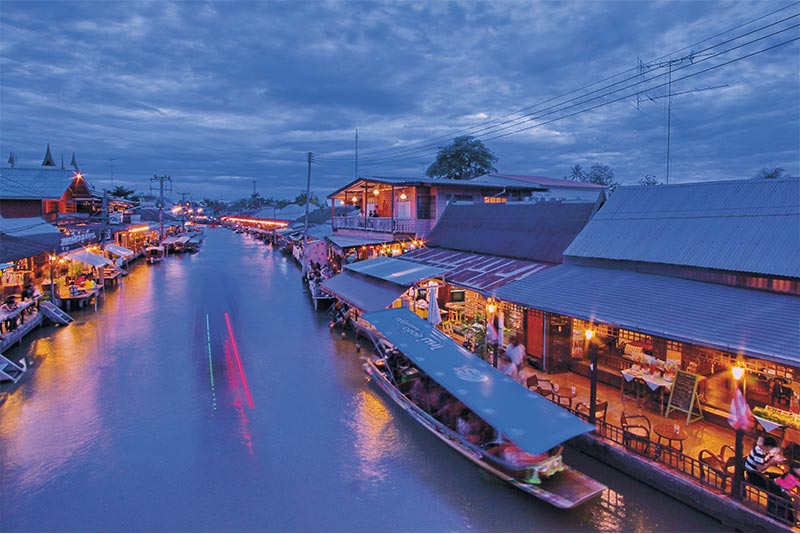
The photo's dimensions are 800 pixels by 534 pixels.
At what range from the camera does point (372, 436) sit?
1199 centimetres

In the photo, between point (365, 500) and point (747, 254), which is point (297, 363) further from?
point (747, 254)

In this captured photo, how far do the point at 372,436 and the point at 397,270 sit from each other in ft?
33.3

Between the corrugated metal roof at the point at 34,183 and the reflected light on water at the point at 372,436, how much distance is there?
31945 mm

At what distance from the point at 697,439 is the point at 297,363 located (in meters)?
13.2

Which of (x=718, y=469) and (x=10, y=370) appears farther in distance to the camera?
(x=10, y=370)

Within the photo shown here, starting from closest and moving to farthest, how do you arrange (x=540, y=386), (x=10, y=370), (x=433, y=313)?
(x=540, y=386) < (x=10, y=370) < (x=433, y=313)

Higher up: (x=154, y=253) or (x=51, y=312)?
(x=154, y=253)

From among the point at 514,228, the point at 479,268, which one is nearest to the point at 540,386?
the point at 479,268

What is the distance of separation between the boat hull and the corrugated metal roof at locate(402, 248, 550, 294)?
210 inches

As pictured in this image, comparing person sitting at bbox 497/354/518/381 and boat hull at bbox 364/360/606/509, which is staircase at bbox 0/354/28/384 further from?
person sitting at bbox 497/354/518/381

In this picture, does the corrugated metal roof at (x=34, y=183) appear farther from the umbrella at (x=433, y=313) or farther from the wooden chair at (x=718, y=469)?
the wooden chair at (x=718, y=469)

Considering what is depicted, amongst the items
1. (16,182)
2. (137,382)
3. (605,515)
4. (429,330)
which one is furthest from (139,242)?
(605,515)

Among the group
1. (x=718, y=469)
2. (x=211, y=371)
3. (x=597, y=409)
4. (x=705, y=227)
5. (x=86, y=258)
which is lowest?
(x=211, y=371)

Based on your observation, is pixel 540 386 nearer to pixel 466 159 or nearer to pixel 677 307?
pixel 677 307
